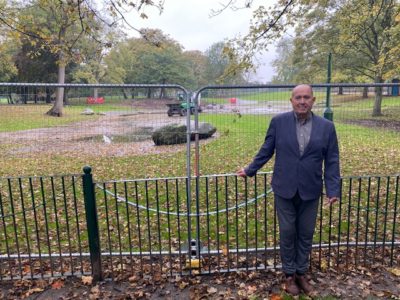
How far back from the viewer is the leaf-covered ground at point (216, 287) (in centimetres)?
347

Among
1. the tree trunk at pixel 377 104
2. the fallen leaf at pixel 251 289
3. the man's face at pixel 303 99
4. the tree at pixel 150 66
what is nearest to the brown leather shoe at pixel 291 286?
the fallen leaf at pixel 251 289

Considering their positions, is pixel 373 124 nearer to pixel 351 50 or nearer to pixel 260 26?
pixel 260 26

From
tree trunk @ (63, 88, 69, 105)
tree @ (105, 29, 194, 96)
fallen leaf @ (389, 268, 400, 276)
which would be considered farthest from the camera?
tree @ (105, 29, 194, 96)

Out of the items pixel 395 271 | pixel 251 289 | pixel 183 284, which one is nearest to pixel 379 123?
pixel 395 271

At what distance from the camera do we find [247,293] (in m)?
3.49

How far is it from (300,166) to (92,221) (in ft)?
7.14

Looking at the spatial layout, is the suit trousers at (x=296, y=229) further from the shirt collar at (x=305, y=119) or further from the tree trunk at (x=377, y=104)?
the tree trunk at (x=377, y=104)

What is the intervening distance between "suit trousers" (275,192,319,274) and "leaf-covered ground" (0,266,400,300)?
0.33 metres

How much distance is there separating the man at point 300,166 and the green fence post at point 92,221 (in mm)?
1701

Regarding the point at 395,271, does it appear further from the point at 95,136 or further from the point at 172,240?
→ the point at 95,136

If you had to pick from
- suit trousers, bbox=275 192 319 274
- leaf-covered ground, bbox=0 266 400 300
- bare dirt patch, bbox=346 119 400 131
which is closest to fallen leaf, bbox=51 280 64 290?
leaf-covered ground, bbox=0 266 400 300

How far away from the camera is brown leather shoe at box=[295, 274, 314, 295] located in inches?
135

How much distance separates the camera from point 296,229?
3.38 metres

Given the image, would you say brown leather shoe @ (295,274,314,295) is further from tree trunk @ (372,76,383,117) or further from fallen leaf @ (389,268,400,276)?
tree trunk @ (372,76,383,117)
